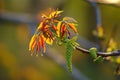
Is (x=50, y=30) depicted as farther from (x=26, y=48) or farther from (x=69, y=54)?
(x=26, y=48)

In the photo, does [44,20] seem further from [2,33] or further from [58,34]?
[2,33]

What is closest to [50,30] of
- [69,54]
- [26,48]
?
[69,54]

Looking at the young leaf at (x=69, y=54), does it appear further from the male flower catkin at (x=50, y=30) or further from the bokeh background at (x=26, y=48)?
the bokeh background at (x=26, y=48)

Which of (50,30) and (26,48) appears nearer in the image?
(50,30)

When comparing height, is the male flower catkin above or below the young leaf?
above

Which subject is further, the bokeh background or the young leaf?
the bokeh background

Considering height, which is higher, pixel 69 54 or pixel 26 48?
pixel 69 54

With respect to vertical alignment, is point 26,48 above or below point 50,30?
below

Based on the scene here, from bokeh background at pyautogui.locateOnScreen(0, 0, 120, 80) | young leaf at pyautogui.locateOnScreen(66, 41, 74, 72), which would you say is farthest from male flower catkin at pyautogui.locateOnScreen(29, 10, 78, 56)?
bokeh background at pyautogui.locateOnScreen(0, 0, 120, 80)

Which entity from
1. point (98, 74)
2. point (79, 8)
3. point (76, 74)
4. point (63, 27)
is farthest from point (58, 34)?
point (79, 8)

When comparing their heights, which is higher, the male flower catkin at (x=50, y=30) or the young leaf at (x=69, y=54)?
the male flower catkin at (x=50, y=30)

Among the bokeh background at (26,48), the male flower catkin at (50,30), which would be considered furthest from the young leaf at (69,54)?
the bokeh background at (26,48)

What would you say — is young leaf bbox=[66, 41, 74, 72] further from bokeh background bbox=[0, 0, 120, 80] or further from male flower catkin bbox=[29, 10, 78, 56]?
bokeh background bbox=[0, 0, 120, 80]
